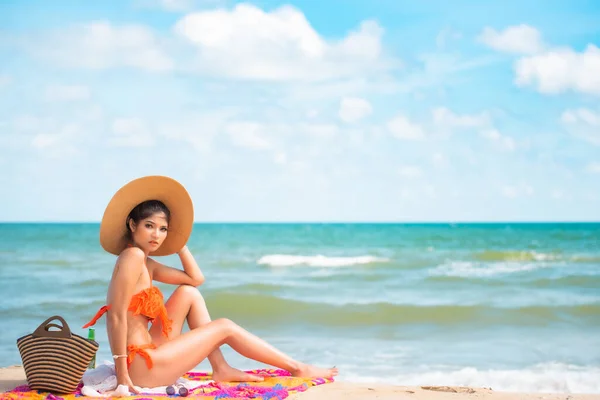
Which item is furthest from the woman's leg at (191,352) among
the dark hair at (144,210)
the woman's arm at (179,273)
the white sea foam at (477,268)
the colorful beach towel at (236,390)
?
the white sea foam at (477,268)

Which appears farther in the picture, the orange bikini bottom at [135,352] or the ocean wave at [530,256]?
the ocean wave at [530,256]

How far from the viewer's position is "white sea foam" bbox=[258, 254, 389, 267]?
75.3 feet

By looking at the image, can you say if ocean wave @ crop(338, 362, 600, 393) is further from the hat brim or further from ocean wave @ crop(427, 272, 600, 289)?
ocean wave @ crop(427, 272, 600, 289)

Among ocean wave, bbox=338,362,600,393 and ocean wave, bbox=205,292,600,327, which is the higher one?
ocean wave, bbox=205,292,600,327

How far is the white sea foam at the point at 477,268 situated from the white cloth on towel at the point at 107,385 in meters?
13.5

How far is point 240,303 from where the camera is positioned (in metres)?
Result: 11.7

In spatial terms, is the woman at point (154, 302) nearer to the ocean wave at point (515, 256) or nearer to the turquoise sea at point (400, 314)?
the turquoise sea at point (400, 314)

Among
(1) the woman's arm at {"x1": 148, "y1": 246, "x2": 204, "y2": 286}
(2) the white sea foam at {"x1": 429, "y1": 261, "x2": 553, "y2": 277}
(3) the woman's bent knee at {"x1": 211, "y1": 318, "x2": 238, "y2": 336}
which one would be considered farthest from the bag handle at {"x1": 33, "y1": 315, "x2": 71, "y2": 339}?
(2) the white sea foam at {"x1": 429, "y1": 261, "x2": 553, "y2": 277}

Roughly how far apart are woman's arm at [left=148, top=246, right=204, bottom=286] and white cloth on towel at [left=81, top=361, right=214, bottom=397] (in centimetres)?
64

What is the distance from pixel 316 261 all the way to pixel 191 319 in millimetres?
20333

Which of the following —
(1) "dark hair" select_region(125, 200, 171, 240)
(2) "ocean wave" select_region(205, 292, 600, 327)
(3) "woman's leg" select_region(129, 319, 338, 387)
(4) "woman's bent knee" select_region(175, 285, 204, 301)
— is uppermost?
(1) "dark hair" select_region(125, 200, 171, 240)

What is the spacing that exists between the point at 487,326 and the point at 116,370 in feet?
21.1

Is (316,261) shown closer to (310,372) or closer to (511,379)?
(511,379)

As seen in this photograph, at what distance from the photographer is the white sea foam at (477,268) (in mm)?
17906
